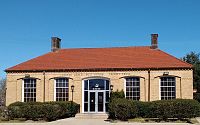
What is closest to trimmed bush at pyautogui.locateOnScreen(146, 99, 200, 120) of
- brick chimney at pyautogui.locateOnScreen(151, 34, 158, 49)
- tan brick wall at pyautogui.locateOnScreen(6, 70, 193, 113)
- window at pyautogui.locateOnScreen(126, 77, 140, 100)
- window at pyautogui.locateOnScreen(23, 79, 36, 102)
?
tan brick wall at pyautogui.locateOnScreen(6, 70, 193, 113)

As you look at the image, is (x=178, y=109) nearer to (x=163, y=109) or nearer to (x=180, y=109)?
(x=180, y=109)

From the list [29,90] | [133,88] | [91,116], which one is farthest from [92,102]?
[29,90]

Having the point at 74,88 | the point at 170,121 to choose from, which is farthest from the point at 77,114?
the point at 170,121

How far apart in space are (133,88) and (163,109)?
646 centimetres

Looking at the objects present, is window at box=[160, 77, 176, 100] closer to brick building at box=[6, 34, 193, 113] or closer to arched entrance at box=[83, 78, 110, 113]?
brick building at box=[6, 34, 193, 113]

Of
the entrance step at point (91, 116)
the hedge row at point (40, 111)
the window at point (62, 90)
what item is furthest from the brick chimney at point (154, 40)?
the hedge row at point (40, 111)

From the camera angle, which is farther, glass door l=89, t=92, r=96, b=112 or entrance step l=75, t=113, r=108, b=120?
glass door l=89, t=92, r=96, b=112

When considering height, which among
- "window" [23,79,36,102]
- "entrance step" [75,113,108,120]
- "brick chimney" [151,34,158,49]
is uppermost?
"brick chimney" [151,34,158,49]

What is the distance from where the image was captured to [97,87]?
36000 millimetres

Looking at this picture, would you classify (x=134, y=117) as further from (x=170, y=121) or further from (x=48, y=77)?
(x=48, y=77)

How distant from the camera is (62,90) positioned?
36.5m

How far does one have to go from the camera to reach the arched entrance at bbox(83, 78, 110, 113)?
35.8m

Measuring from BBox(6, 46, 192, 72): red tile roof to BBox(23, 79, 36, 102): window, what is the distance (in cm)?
132

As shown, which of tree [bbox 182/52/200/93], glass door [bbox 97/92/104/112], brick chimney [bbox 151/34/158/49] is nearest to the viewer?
glass door [bbox 97/92/104/112]
